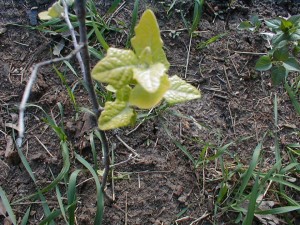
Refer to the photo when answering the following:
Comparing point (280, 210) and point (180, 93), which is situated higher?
point (180, 93)

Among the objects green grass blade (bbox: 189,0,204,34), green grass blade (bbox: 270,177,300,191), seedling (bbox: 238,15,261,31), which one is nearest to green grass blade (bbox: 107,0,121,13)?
green grass blade (bbox: 189,0,204,34)

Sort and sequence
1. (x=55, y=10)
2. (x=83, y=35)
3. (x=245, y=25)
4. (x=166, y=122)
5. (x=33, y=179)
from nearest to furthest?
(x=83, y=35) < (x=55, y=10) < (x=33, y=179) < (x=166, y=122) < (x=245, y=25)

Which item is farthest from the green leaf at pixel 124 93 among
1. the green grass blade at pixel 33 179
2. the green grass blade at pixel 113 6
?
the green grass blade at pixel 113 6

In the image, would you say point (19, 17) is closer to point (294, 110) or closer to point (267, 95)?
point (267, 95)

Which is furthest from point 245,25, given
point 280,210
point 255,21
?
point 280,210

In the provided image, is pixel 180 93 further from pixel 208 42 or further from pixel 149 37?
pixel 208 42

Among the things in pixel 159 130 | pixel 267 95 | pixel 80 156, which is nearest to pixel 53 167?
pixel 80 156

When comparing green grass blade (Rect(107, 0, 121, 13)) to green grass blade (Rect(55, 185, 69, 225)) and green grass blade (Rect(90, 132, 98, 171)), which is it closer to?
green grass blade (Rect(90, 132, 98, 171))
